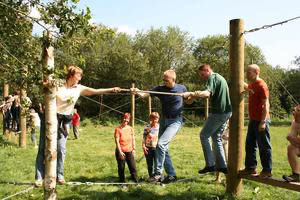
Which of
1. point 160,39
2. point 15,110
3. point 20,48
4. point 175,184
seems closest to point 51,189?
point 20,48

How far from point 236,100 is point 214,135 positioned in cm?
65

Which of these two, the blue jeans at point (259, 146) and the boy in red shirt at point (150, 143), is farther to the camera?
the boy in red shirt at point (150, 143)

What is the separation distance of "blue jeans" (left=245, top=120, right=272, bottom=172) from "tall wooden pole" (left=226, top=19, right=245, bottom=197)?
0.57 feet

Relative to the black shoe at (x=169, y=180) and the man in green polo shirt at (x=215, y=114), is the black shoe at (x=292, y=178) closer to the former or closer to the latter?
the man in green polo shirt at (x=215, y=114)

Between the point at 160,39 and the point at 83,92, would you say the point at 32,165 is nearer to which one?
the point at 83,92

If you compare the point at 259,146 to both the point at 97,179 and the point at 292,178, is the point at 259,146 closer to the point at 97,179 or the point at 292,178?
the point at 292,178

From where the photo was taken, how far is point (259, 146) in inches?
202

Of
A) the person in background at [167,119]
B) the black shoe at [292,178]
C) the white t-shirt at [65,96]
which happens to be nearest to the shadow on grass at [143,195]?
the person in background at [167,119]

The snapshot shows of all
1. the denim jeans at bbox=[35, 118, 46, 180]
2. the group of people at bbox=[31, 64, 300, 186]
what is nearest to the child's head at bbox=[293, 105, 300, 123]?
the group of people at bbox=[31, 64, 300, 186]

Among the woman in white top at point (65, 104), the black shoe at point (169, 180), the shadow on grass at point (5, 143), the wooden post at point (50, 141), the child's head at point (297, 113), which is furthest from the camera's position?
the shadow on grass at point (5, 143)

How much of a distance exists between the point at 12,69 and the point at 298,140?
12.9 ft

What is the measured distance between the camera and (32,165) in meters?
8.10

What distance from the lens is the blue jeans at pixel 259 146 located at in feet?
16.6

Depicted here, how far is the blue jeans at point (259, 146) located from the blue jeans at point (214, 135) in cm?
39
